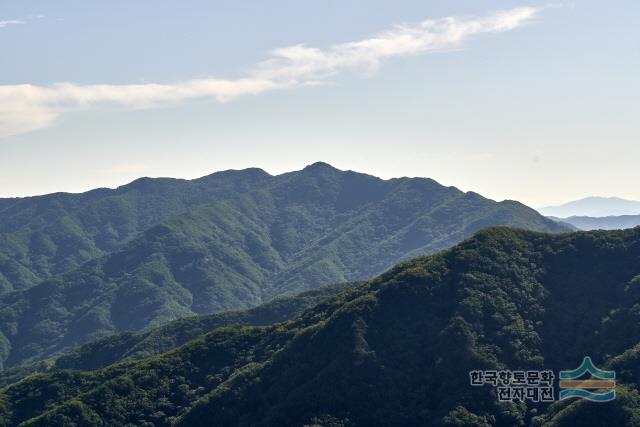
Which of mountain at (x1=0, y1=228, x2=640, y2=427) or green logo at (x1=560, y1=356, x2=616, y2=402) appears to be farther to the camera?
mountain at (x1=0, y1=228, x2=640, y2=427)

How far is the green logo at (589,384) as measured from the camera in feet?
465

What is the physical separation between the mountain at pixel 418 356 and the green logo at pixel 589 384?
1.94 m

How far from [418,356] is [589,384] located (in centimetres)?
3860

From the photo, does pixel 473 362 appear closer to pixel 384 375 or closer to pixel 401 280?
pixel 384 375

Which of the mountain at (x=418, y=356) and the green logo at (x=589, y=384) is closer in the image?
the green logo at (x=589, y=384)

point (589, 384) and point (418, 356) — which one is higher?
point (418, 356)

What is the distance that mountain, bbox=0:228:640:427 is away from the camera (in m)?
155

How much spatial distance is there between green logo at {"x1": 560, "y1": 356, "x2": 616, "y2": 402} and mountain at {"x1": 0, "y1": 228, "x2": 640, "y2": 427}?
76.6 inches

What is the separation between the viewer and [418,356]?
169000mm

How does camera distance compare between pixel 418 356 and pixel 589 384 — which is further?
pixel 418 356

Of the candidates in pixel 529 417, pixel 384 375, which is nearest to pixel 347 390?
pixel 384 375

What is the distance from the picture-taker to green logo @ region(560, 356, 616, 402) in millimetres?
Answer: 141625

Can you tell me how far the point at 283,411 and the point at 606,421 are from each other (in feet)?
215

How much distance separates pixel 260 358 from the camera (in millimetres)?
189875
